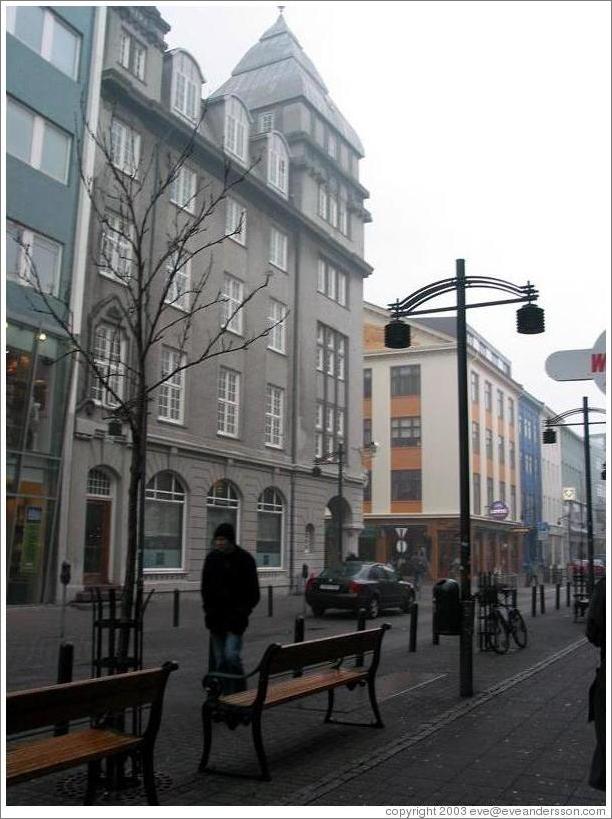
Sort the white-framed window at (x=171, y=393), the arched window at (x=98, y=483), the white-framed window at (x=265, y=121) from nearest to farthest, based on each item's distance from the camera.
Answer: the arched window at (x=98, y=483) < the white-framed window at (x=171, y=393) < the white-framed window at (x=265, y=121)

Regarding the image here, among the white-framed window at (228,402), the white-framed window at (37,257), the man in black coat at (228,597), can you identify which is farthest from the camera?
the white-framed window at (228,402)

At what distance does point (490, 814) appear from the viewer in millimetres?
5000

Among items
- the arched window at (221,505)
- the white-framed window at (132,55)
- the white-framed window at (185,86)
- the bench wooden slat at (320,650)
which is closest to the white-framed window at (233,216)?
the white-framed window at (185,86)

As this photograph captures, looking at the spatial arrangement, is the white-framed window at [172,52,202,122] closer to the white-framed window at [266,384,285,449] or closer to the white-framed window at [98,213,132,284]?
the white-framed window at [98,213,132,284]

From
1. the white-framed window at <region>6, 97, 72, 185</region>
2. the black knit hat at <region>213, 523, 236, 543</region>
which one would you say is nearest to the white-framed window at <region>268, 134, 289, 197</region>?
the white-framed window at <region>6, 97, 72, 185</region>

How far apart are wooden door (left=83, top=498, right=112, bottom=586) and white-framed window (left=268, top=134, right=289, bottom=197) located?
1639 cm

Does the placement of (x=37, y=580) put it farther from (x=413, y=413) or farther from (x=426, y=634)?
(x=413, y=413)

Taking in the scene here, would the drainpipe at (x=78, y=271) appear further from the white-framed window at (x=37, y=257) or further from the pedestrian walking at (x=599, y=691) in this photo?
the pedestrian walking at (x=599, y=691)

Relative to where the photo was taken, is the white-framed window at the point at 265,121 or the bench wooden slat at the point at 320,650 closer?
the bench wooden slat at the point at 320,650

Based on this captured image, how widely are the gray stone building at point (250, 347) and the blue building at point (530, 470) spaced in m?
34.5

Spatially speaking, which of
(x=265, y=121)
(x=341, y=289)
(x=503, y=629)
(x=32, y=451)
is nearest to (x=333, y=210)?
(x=341, y=289)

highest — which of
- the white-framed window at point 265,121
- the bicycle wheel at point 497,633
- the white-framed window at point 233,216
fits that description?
the white-framed window at point 265,121

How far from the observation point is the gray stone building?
25797 millimetres

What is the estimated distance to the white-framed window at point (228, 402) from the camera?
31.9m
